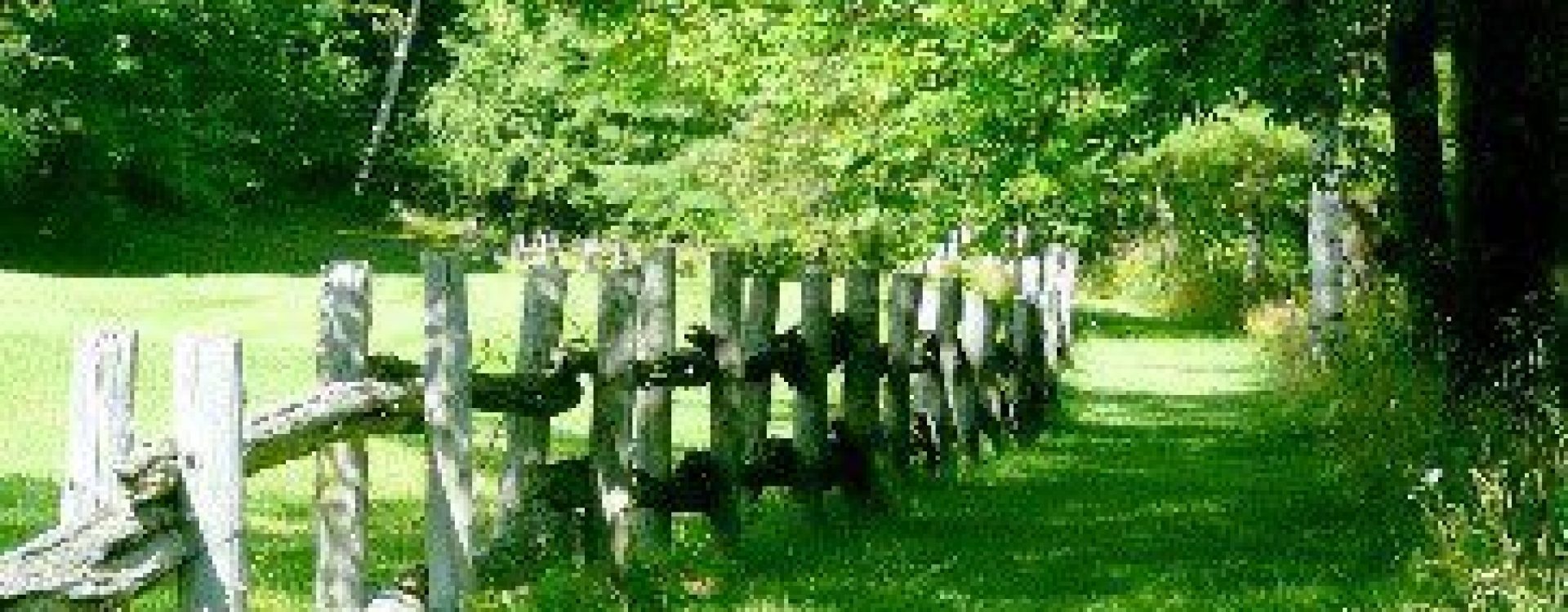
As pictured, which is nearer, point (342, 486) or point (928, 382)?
point (342, 486)

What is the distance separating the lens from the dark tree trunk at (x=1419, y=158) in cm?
1755

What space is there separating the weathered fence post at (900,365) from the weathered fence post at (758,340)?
9.26 feet

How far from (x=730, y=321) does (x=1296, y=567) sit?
130 inches

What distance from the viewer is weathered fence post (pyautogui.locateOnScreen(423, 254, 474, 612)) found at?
9344 mm

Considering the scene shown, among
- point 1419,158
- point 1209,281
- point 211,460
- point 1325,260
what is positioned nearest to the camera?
point 211,460

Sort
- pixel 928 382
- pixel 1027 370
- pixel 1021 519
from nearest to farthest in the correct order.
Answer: pixel 1021 519, pixel 928 382, pixel 1027 370

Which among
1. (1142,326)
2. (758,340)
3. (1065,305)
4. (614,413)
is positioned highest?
Result: (758,340)

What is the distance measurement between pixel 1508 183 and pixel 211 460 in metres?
10.9

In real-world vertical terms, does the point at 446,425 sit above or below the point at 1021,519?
above

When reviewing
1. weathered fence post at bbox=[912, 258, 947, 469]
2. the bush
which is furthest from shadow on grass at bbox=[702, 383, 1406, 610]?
the bush

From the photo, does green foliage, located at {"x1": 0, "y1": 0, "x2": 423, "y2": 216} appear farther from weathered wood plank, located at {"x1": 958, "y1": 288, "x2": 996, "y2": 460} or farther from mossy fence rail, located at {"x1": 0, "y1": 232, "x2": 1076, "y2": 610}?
mossy fence rail, located at {"x1": 0, "y1": 232, "x2": 1076, "y2": 610}

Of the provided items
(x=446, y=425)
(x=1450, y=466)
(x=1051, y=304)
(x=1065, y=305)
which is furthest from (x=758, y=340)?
(x=1065, y=305)

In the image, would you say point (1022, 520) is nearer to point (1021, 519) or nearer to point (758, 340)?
point (1021, 519)

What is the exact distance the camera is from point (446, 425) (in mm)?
9359
